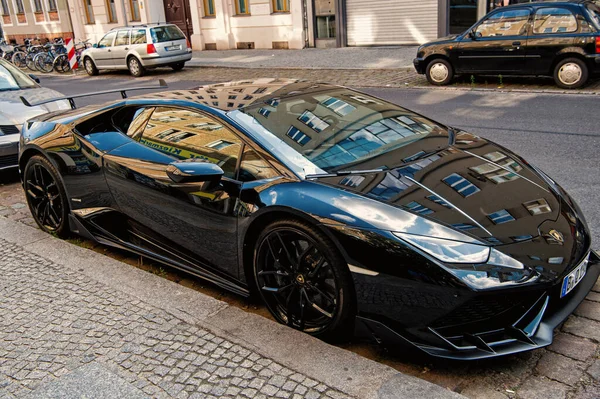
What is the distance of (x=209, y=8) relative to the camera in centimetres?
2566

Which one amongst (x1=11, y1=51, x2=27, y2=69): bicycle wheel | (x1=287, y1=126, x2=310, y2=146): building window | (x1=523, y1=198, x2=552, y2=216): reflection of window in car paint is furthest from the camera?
(x1=11, y1=51, x2=27, y2=69): bicycle wheel

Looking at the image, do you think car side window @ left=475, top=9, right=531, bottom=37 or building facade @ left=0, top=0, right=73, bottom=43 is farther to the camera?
building facade @ left=0, top=0, right=73, bottom=43

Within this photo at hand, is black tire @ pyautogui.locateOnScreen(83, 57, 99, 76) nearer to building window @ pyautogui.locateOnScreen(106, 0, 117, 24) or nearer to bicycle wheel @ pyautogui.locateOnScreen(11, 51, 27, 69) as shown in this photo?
bicycle wheel @ pyautogui.locateOnScreen(11, 51, 27, 69)

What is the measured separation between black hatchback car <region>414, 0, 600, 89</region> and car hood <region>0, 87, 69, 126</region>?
25.9 feet

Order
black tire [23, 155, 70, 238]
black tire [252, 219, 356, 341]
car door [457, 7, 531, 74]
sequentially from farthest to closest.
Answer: car door [457, 7, 531, 74], black tire [23, 155, 70, 238], black tire [252, 219, 356, 341]

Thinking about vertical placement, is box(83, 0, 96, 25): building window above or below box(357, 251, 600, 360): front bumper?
above

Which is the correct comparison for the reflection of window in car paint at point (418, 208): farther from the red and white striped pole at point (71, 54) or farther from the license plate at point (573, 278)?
the red and white striped pole at point (71, 54)

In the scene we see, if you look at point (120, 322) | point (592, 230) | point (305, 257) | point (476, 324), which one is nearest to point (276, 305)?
point (305, 257)

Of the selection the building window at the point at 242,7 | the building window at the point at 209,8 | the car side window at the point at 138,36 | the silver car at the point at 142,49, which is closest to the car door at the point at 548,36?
the silver car at the point at 142,49

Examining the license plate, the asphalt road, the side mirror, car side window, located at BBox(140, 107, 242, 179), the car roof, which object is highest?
the car roof

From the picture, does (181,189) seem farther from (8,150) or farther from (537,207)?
(8,150)

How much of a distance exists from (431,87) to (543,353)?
33.7ft

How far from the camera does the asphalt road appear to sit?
20.3ft

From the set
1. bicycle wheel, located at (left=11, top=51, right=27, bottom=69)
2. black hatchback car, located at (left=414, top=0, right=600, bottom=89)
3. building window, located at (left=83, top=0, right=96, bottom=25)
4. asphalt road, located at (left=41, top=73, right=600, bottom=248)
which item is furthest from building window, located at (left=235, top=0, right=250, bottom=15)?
black hatchback car, located at (left=414, top=0, right=600, bottom=89)
